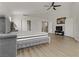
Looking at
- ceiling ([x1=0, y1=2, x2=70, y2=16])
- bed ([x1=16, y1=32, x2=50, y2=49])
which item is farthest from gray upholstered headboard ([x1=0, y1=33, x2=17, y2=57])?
bed ([x1=16, y1=32, x2=50, y2=49])

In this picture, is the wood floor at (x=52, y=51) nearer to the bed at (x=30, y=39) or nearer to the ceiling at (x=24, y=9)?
the bed at (x=30, y=39)

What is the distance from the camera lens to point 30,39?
16.6ft

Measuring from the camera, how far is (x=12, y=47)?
177 cm

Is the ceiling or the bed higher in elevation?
the ceiling

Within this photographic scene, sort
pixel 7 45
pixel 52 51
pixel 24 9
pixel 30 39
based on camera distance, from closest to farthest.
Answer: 1. pixel 7 45
2. pixel 24 9
3. pixel 52 51
4. pixel 30 39

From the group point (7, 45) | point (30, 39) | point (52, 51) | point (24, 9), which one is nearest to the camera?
point (7, 45)

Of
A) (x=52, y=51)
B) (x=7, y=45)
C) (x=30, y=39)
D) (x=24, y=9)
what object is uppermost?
(x=24, y=9)

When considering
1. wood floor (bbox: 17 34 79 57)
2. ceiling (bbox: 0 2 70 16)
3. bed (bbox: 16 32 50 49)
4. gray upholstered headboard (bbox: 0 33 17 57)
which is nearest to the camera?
gray upholstered headboard (bbox: 0 33 17 57)

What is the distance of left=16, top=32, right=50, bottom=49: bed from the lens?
443cm

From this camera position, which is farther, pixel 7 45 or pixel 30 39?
pixel 30 39

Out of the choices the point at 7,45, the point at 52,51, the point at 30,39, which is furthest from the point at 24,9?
the point at 30,39

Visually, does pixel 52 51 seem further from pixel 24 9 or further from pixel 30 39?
pixel 24 9

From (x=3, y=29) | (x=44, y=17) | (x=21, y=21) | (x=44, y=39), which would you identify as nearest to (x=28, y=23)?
(x=21, y=21)

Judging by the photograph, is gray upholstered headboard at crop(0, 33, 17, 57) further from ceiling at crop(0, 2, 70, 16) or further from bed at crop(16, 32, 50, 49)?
bed at crop(16, 32, 50, 49)
